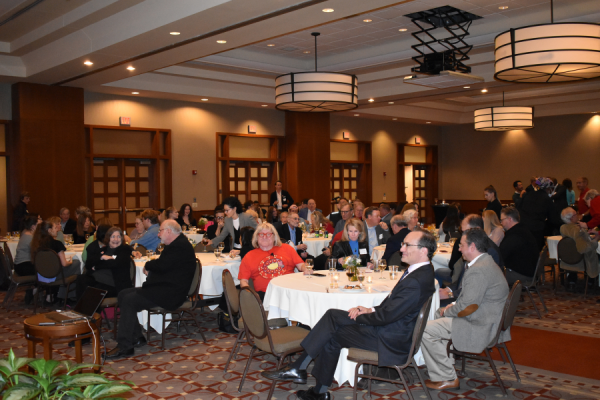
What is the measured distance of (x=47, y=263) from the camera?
7.09 m

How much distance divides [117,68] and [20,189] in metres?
3.58

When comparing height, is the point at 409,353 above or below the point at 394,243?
below

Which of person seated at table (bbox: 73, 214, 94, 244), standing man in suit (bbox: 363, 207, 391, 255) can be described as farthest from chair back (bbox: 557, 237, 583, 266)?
person seated at table (bbox: 73, 214, 94, 244)

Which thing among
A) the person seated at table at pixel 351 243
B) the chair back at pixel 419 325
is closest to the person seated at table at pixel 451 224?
the person seated at table at pixel 351 243

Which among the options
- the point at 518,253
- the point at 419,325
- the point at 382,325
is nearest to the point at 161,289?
the point at 382,325

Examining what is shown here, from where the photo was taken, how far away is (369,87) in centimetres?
1338

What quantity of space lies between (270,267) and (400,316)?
1956 mm

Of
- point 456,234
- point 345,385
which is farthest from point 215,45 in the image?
point 345,385

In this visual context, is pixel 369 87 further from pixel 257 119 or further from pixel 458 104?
pixel 458 104

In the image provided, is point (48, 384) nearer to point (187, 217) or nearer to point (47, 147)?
point (187, 217)

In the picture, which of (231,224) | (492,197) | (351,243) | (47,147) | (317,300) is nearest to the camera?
(317,300)

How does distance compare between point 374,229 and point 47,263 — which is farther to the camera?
point 374,229

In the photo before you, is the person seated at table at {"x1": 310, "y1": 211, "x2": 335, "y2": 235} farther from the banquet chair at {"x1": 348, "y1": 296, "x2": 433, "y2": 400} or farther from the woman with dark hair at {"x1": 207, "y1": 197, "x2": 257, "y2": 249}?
the banquet chair at {"x1": 348, "y1": 296, "x2": 433, "y2": 400}

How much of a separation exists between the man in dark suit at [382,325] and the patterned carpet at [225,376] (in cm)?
45
